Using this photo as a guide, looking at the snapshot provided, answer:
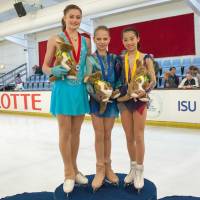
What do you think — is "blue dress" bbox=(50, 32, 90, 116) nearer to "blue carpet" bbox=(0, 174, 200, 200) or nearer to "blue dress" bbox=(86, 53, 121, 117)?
"blue dress" bbox=(86, 53, 121, 117)

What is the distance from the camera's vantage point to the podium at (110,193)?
2.22 meters

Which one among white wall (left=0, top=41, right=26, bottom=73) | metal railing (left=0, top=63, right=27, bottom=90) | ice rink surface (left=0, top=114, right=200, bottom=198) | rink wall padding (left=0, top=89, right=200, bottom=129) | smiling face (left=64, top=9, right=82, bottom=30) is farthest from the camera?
white wall (left=0, top=41, right=26, bottom=73)

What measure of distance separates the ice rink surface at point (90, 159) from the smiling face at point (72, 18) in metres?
1.57

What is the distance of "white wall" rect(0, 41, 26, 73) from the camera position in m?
15.9

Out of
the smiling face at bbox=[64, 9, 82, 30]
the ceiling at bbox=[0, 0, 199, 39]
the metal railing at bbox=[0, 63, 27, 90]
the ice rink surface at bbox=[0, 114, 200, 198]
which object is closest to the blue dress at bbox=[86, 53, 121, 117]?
the smiling face at bbox=[64, 9, 82, 30]

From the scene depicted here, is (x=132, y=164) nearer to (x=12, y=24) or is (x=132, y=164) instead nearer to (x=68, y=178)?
(x=68, y=178)

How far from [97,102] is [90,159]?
1913mm

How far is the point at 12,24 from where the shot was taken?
10602 millimetres

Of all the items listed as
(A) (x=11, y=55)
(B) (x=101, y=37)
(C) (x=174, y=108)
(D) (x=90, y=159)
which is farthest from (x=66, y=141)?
(A) (x=11, y=55)

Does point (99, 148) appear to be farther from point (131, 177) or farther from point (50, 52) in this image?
point (50, 52)

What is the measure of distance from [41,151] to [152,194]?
8.68 ft

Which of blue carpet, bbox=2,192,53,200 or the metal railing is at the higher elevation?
the metal railing

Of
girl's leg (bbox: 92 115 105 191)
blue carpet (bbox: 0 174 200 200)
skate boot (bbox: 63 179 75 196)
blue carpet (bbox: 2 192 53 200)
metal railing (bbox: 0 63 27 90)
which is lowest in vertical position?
blue carpet (bbox: 2 192 53 200)

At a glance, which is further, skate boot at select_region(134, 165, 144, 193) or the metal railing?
the metal railing
